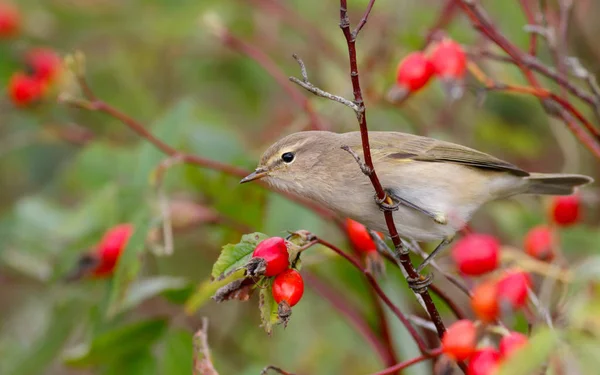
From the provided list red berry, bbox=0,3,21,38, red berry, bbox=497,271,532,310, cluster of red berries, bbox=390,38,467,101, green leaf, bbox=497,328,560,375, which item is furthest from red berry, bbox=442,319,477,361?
red berry, bbox=0,3,21,38

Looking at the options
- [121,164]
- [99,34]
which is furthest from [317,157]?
[99,34]

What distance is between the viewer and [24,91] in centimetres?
478

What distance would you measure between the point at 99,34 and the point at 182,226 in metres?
2.29

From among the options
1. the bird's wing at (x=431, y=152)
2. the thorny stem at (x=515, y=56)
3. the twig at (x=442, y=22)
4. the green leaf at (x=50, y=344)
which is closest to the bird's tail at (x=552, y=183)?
the bird's wing at (x=431, y=152)

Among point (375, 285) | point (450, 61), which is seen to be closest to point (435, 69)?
point (450, 61)

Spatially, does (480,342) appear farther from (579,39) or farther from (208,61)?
(208,61)

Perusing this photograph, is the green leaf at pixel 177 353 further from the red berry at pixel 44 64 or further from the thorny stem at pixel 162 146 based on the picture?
the red berry at pixel 44 64

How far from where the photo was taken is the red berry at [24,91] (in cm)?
477

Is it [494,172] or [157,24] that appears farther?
[157,24]

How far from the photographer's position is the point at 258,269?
7.19 feet

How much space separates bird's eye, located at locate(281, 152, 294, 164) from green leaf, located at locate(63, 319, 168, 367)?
2.91ft

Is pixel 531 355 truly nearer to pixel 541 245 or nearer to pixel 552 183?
pixel 541 245

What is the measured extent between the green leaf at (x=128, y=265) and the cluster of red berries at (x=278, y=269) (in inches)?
40.3

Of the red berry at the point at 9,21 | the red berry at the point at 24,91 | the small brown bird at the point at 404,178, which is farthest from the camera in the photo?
the red berry at the point at 9,21
